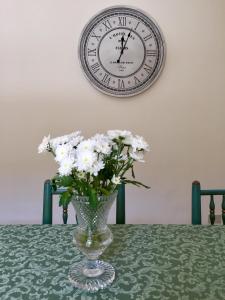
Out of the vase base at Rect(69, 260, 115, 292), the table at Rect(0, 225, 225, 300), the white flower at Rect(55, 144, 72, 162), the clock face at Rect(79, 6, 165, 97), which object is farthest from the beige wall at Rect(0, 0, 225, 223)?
the white flower at Rect(55, 144, 72, 162)

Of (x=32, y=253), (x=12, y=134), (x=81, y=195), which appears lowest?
(x=32, y=253)

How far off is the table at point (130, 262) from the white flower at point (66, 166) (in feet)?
1.18

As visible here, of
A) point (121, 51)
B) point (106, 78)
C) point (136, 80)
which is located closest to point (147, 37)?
point (121, 51)

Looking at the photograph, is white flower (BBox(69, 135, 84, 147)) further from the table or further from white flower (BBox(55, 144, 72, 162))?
the table

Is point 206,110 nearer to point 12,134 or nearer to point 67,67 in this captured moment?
point 67,67

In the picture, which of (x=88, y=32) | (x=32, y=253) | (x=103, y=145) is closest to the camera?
(x=103, y=145)

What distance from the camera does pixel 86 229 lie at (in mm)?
935

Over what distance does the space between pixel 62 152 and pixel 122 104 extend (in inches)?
55.4

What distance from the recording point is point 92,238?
36.7 inches

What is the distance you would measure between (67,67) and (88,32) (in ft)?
0.95

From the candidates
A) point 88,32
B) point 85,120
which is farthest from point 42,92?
point 88,32

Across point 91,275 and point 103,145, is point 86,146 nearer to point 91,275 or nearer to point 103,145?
point 103,145

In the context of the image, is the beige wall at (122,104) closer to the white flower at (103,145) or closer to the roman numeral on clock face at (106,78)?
the roman numeral on clock face at (106,78)

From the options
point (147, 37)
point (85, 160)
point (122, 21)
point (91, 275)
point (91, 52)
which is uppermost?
point (122, 21)
